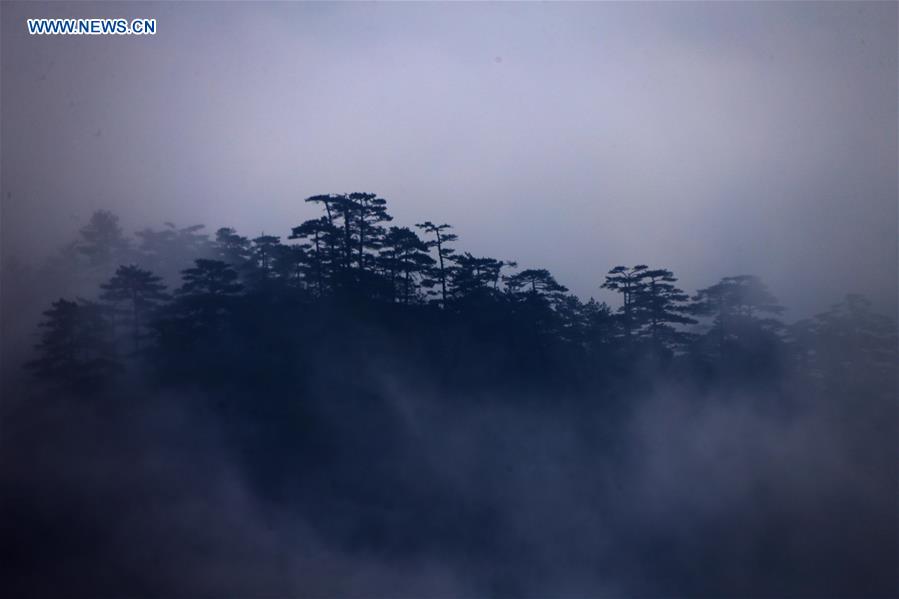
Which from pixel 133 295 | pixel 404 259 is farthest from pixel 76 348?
pixel 404 259

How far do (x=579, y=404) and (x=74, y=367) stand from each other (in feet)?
32.8

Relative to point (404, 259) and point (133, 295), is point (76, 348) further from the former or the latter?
point (404, 259)

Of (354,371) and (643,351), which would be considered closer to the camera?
(354,371)

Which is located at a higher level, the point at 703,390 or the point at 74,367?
the point at 74,367

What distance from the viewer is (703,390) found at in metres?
14.2

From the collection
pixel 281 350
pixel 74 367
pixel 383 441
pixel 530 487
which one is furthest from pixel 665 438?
pixel 74 367

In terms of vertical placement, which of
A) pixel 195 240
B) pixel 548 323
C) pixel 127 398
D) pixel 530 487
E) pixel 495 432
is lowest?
pixel 530 487

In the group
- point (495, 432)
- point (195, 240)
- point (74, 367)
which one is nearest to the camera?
point (74, 367)

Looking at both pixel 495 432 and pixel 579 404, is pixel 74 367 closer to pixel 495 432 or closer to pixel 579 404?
pixel 495 432

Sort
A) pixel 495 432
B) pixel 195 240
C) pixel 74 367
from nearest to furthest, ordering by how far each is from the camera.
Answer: pixel 74 367, pixel 195 240, pixel 495 432

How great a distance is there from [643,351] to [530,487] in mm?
4009

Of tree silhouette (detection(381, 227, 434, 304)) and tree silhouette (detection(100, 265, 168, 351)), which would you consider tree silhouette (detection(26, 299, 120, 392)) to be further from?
tree silhouette (detection(381, 227, 434, 304))

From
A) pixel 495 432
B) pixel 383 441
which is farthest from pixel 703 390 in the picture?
pixel 383 441

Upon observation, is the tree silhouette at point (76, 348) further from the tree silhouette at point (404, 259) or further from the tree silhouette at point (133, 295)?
the tree silhouette at point (404, 259)
